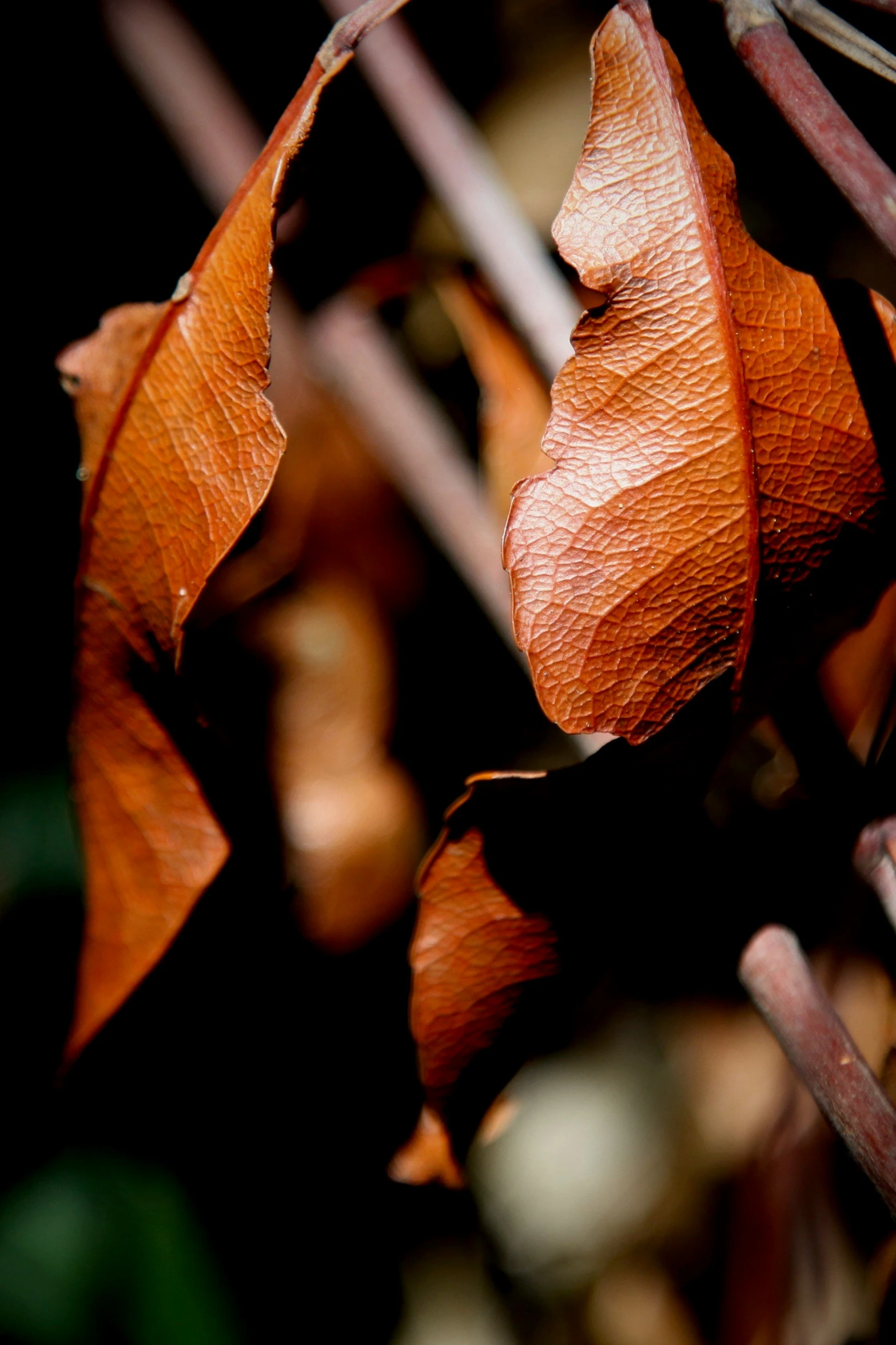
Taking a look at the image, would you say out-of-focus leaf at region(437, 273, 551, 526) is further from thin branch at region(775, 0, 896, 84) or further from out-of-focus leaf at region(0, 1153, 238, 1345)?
out-of-focus leaf at region(0, 1153, 238, 1345)

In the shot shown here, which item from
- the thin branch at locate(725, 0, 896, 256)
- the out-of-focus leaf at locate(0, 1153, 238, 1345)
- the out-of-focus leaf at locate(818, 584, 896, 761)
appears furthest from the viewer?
the out-of-focus leaf at locate(0, 1153, 238, 1345)

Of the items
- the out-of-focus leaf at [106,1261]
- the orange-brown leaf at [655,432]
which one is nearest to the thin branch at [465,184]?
the orange-brown leaf at [655,432]

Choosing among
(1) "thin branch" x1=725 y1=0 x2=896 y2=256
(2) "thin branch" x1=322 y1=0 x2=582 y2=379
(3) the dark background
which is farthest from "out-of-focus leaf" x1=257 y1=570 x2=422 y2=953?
(1) "thin branch" x1=725 y1=0 x2=896 y2=256

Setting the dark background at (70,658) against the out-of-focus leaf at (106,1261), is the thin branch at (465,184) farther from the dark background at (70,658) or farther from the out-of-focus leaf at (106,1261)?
the out-of-focus leaf at (106,1261)

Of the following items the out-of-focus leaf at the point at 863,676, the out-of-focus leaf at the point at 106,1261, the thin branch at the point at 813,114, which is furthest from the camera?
the out-of-focus leaf at the point at 106,1261

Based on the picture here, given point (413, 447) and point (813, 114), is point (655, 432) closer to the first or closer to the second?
point (813, 114)

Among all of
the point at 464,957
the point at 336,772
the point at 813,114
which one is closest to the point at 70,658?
the point at 336,772
